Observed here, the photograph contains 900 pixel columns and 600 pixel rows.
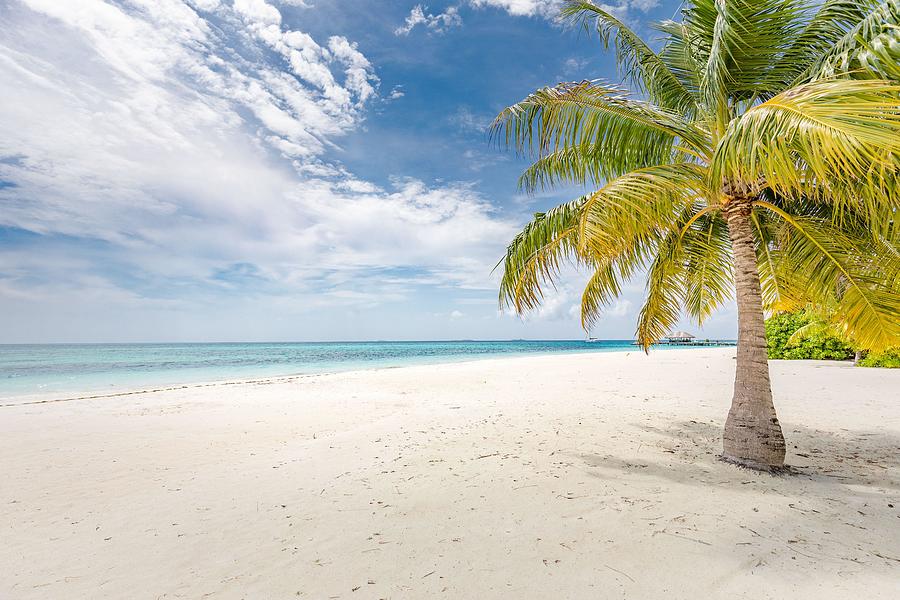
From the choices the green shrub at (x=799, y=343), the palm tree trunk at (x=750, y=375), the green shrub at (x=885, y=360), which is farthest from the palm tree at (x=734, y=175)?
the green shrub at (x=799, y=343)

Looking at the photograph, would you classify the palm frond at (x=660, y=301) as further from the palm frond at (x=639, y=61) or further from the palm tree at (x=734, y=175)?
the palm frond at (x=639, y=61)

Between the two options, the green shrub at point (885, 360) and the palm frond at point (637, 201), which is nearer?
the palm frond at point (637, 201)

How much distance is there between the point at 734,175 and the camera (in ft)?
11.2

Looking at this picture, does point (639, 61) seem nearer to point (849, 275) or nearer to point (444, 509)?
point (849, 275)

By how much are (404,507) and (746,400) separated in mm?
4341

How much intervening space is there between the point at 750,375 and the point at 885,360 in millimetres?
16159

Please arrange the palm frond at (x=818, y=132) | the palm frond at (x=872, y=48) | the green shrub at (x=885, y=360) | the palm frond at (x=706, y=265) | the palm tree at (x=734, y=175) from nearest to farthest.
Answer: the palm frond at (x=818, y=132) → the palm frond at (x=872, y=48) → the palm tree at (x=734, y=175) → the palm frond at (x=706, y=265) → the green shrub at (x=885, y=360)

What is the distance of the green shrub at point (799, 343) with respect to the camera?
19.5m

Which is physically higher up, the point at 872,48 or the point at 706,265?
the point at 872,48

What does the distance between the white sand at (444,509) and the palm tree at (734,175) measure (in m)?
1.49

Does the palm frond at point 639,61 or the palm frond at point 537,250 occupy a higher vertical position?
the palm frond at point 639,61

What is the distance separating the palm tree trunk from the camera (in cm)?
503

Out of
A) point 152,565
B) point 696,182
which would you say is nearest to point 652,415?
point 696,182

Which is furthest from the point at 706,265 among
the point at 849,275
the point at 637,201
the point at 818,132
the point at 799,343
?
the point at 799,343
